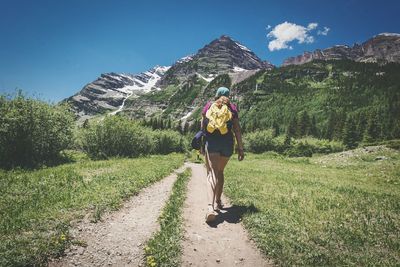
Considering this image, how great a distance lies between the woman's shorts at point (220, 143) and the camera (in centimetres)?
964

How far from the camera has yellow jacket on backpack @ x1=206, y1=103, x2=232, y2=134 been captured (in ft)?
31.1

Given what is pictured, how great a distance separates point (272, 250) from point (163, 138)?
10642cm

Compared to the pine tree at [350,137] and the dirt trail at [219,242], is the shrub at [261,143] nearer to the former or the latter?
the pine tree at [350,137]

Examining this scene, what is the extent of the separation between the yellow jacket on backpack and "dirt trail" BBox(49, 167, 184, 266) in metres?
3.49

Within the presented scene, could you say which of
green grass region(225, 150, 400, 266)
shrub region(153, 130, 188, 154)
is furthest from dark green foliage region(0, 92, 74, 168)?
shrub region(153, 130, 188, 154)

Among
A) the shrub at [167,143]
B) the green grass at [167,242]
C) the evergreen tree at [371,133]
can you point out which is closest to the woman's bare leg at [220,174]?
the green grass at [167,242]

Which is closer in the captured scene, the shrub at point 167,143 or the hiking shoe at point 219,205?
the hiking shoe at point 219,205

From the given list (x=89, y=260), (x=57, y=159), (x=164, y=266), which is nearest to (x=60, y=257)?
(x=89, y=260)

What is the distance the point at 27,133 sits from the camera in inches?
1307

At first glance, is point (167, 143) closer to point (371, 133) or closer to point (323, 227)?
point (371, 133)

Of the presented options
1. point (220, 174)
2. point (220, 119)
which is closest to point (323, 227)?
point (220, 174)

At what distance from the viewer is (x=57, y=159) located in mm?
39656

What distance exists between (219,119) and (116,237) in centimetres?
472

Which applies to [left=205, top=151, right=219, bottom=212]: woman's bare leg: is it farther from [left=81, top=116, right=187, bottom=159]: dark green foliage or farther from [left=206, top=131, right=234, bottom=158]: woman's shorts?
[left=81, top=116, right=187, bottom=159]: dark green foliage
